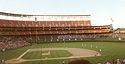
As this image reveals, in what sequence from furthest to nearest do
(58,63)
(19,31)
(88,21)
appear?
(88,21) < (19,31) < (58,63)

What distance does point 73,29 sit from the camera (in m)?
123

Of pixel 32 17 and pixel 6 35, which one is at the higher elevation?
pixel 32 17

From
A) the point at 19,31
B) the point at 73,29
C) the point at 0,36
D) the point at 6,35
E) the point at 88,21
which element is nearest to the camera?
the point at 0,36

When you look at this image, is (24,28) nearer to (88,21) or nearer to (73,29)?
(73,29)

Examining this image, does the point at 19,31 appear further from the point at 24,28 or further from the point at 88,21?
the point at 88,21

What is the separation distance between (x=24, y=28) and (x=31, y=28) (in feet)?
11.2

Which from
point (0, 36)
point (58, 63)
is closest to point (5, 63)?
point (58, 63)

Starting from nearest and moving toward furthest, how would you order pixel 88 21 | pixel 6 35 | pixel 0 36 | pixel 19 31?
pixel 0 36 < pixel 6 35 < pixel 19 31 < pixel 88 21

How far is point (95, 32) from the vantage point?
12375 centimetres

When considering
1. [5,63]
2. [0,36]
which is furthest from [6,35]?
[5,63]

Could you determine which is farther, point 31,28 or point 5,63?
point 31,28

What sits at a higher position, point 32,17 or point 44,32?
point 32,17

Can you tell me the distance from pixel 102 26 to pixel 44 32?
29789 mm

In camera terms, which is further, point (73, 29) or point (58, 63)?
Answer: point (73, 29)
